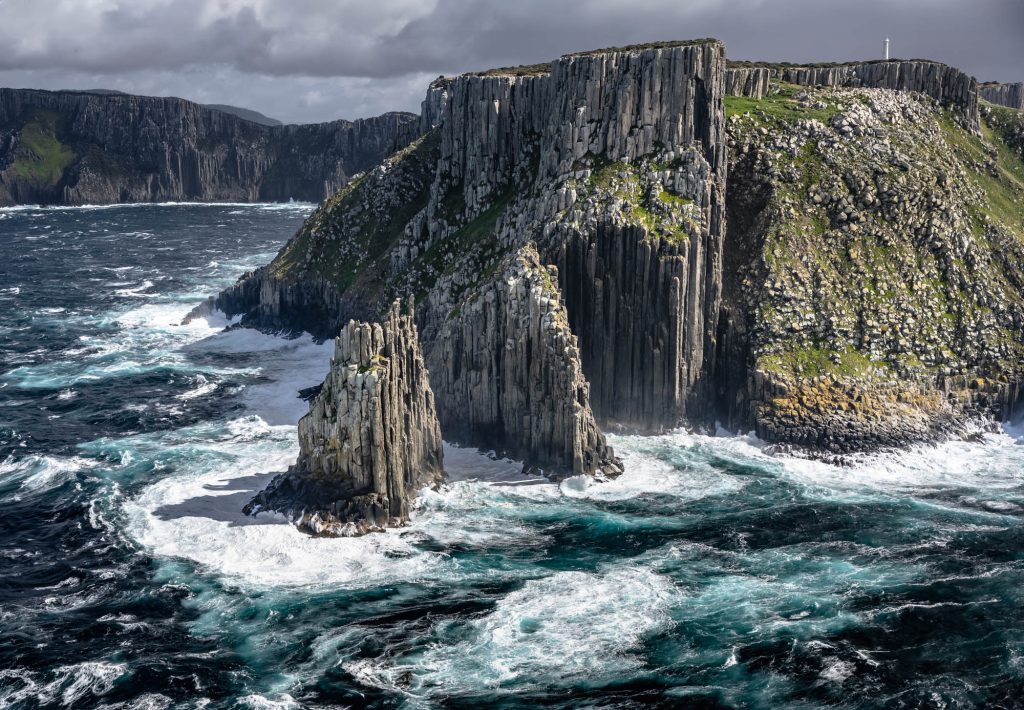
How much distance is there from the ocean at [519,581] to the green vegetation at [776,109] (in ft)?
127

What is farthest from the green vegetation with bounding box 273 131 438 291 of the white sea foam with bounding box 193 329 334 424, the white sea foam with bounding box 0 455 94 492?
the white sea foam with bounding box 0 455 94 492

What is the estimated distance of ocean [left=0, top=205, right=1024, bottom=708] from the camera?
53625 mm

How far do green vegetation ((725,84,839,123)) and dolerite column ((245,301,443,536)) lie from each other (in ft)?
172

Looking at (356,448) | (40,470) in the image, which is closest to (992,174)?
(356,448)

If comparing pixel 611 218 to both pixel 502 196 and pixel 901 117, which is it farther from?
pixel 901 117

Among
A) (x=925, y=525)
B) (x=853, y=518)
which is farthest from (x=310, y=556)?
(x=925, y=525)

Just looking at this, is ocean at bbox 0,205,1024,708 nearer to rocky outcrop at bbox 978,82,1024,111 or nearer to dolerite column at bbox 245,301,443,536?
dolerite column at bbox 245,301,443,536

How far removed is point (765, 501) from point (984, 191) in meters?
55.9

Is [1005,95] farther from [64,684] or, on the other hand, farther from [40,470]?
[64,684]

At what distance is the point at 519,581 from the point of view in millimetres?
65000

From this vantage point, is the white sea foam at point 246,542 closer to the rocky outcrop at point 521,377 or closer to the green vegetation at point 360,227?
the rocky outcrop at point 521,377

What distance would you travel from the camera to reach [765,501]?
77.1 m

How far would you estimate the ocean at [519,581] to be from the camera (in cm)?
5362

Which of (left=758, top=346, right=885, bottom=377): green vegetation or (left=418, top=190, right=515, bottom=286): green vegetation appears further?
(left=418, top=190, right=515, bottom=286): green vegetation
